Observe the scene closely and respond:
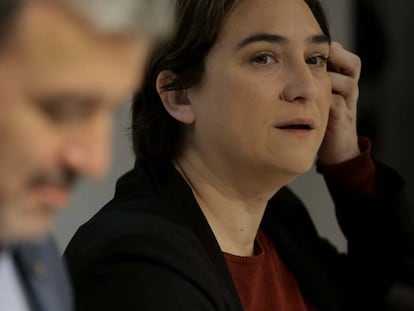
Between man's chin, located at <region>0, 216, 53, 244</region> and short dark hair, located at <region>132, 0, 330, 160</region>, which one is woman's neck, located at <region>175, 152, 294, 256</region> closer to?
short dark hair, located at <region>132, 0, 330, 160</region>

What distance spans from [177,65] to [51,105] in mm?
796

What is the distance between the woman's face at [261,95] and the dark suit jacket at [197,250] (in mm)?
98

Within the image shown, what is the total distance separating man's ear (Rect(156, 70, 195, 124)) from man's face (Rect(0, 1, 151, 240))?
2.48 ft

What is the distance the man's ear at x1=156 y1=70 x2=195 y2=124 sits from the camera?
53.5 inches

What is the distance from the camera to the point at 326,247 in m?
1.57

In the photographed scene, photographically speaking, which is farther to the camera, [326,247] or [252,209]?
[326,247]

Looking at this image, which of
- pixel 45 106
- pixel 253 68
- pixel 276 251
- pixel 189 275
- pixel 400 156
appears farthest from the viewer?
pixel 400 156

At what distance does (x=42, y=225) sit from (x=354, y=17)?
161 centimetres

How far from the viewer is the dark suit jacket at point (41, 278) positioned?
76cm

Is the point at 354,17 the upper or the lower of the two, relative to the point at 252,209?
upper

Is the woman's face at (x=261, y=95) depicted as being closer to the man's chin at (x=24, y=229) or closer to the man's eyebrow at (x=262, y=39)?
the man's eyebrow at (x=262, y=39)

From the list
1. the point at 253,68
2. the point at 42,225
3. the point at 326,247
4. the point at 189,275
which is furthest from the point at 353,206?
the point at 42,225

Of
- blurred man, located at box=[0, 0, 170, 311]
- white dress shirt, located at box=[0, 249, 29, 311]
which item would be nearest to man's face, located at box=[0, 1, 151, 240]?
blurred man, located at box=[0, 0, 170, 311]

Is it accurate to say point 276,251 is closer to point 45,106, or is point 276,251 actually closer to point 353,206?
point 353,206
